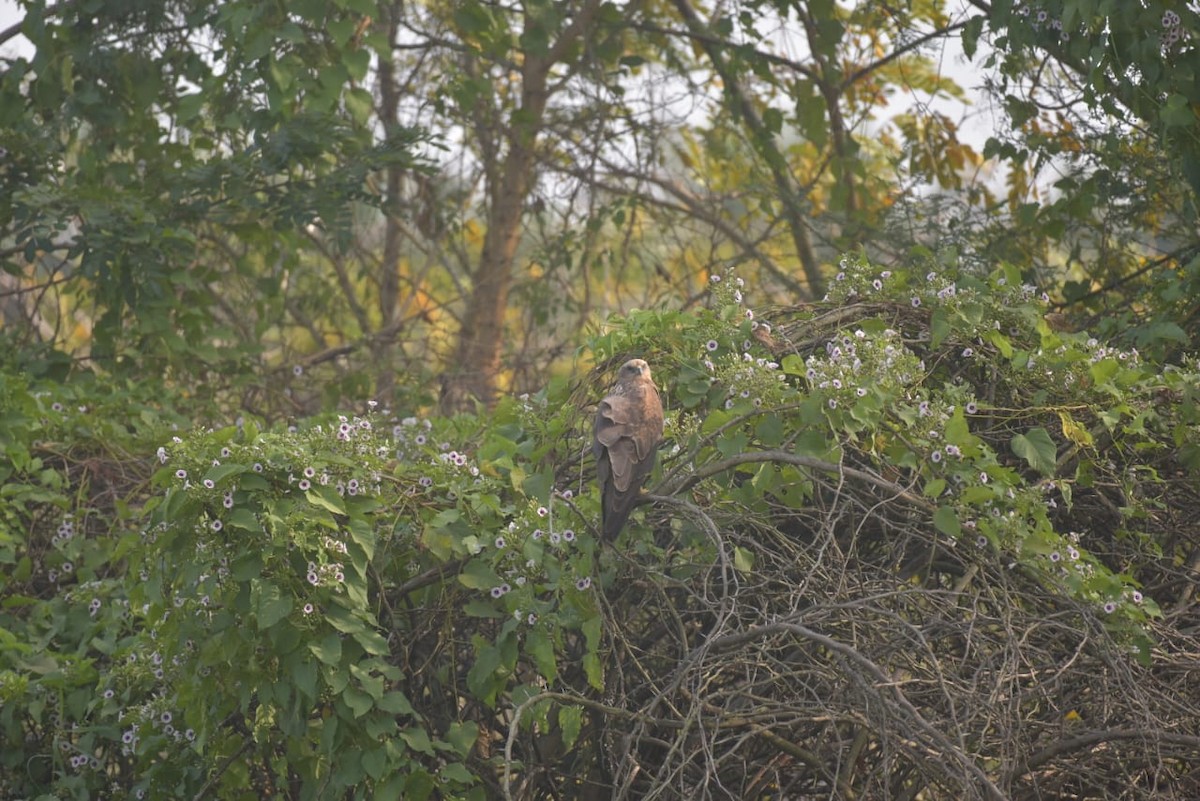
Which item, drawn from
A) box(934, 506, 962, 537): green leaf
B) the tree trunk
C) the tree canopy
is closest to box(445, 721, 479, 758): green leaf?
the tree canopy

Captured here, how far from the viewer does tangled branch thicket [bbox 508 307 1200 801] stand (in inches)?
106

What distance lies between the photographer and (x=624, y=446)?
290cm

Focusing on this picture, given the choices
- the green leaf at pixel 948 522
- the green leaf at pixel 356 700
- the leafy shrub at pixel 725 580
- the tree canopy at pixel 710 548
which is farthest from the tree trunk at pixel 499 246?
the green leaf at pixel 948 522

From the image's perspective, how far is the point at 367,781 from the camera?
120 inches

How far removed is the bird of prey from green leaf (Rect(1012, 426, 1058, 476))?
0.81 metres

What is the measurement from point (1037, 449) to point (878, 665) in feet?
2.08

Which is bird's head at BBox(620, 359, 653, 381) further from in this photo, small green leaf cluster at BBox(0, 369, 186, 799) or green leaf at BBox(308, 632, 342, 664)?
small green leaf cluster at BBox(0, 369, 186, 799)

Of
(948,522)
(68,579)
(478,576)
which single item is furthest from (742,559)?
(68,579)

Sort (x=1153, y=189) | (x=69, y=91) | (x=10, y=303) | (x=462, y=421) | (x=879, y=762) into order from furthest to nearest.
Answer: (x=10, y=303) < (x=69, y=91) < (x=1153, y=189) < (x=462, y=421) < (x=879, y=762)

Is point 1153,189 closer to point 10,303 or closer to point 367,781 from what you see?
point 367,781

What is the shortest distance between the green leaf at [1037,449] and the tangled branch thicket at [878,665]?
212mm

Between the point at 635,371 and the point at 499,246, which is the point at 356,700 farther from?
the point at 499,246

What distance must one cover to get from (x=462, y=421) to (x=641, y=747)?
1517 mm

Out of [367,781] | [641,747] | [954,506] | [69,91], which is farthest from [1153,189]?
[69,91]
